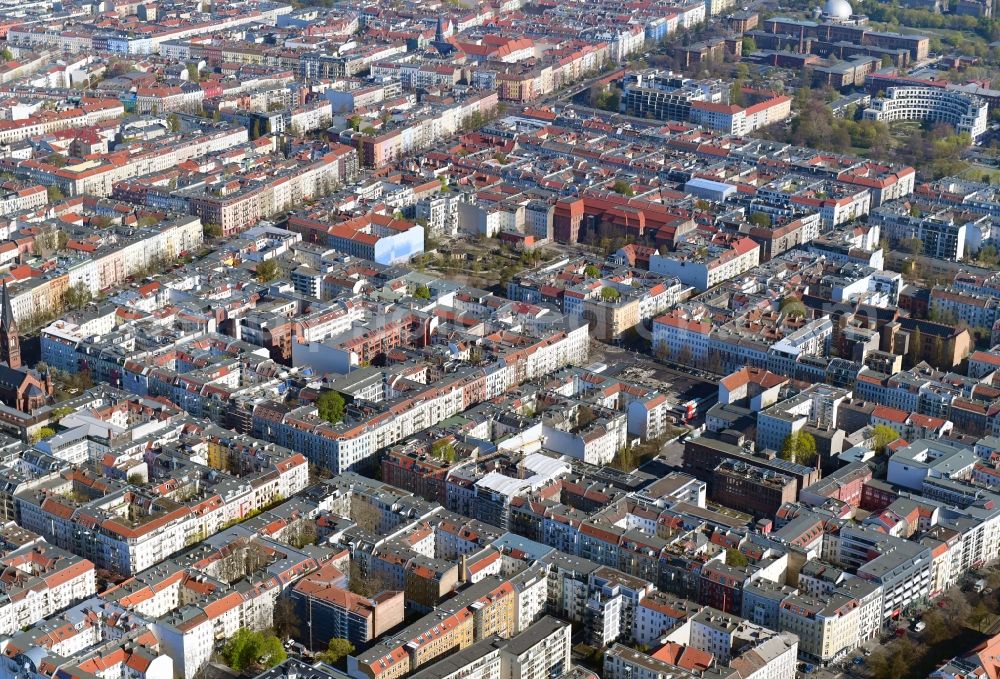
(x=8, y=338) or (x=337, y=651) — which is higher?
(x=8, y=338)

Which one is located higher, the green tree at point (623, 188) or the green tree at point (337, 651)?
the green tree at point (623, 188)

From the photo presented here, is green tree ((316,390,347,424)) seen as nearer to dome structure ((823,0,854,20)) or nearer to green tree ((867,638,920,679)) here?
green tree ((867,638,920,679))

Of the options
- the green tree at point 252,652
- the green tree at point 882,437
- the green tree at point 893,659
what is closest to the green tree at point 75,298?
the green tree at point 252,652

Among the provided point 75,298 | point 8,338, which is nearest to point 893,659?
point 8,338

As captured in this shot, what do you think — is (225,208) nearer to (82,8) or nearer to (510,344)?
(510,344)

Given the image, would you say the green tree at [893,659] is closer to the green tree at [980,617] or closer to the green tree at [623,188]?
the green tree at [980,617]

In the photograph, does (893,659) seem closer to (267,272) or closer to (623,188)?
(267,272)
